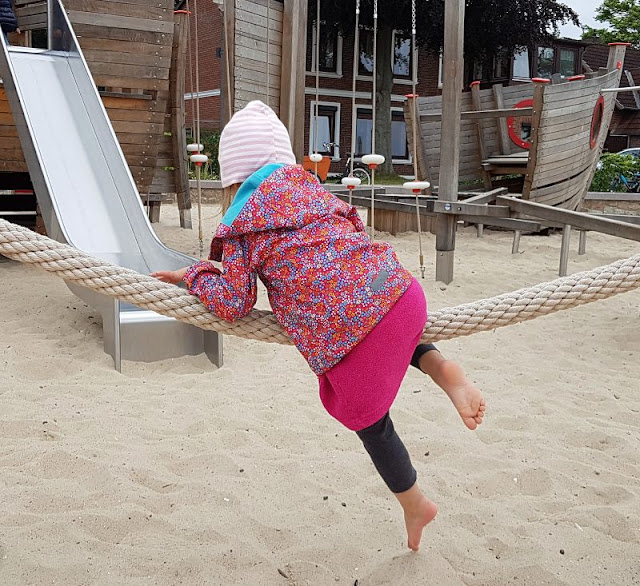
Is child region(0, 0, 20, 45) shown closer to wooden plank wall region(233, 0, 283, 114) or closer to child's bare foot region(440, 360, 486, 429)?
wooden plank wall region(233, 0, 283, 114)

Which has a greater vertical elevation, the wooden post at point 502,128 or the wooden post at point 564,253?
the wooden post at point 502,128

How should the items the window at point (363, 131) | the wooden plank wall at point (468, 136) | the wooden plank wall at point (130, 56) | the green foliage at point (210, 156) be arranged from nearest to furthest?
the wooden plank wall at point (130, 56), the wooden plank wall at point (468, 136), the green foliage at point (210, 156), the window at point (363, 131)

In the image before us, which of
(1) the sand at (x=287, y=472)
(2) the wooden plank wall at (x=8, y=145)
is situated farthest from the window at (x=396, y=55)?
(1) the sand at (x=287, y=472)

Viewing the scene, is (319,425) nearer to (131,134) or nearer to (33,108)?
(33,108)

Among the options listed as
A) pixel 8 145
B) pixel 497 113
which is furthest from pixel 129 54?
pixel 497 113

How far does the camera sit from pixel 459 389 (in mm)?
1938

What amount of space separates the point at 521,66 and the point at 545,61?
1.17 metres

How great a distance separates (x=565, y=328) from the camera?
5.29 m

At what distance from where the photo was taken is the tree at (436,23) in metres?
21.7

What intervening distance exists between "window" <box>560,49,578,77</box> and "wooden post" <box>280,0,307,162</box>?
913 inches

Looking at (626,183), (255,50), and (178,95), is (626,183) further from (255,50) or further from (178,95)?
(255,50)

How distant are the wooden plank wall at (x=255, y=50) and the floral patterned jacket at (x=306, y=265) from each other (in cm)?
510

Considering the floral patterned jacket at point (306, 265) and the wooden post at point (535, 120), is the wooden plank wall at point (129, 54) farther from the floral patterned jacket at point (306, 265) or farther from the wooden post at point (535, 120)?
the floral patterned jacket at point (306, 265)

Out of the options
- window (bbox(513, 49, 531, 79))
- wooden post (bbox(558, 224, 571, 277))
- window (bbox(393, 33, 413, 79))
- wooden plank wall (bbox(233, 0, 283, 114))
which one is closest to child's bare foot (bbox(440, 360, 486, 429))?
wooden post (bbox(558, 224, 571, 277))
